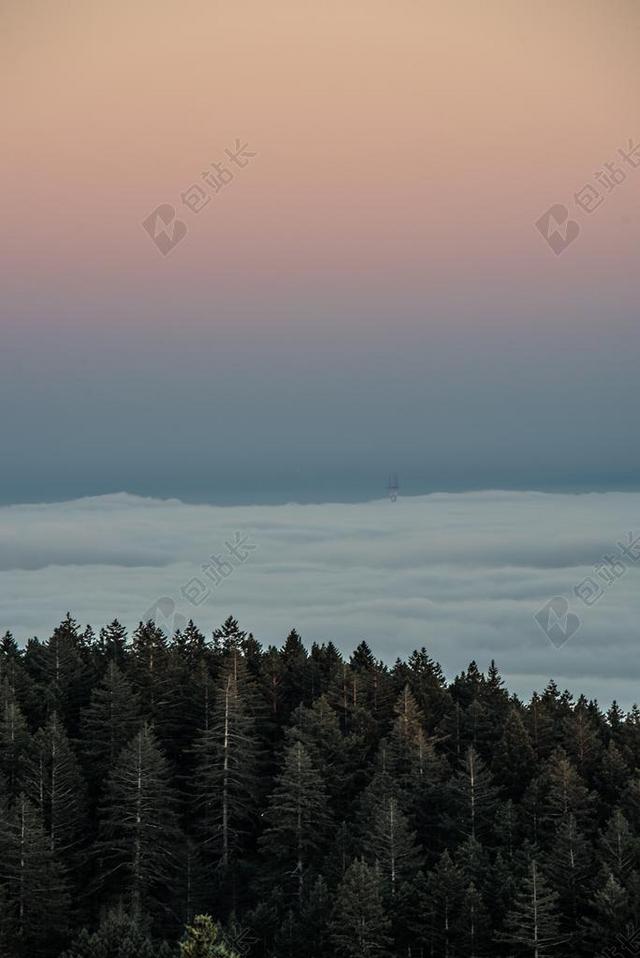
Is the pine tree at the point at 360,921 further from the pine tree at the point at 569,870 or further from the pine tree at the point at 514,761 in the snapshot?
the pine tree at the point at 514,761

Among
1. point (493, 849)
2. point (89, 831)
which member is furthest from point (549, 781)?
point (89, 831)

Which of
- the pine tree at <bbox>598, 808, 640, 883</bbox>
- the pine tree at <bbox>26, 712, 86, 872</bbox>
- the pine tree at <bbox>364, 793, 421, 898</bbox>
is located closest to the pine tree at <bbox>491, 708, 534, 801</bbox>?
the pine tree at <bbox>364, 793, 421, 898</bbox>

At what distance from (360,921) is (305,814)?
1565cm

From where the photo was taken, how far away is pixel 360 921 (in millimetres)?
70125

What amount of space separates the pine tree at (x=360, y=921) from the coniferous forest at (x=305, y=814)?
10 centimetres

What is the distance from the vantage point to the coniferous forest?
234 feet

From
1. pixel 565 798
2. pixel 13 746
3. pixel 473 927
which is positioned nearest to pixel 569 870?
pixel 473 927

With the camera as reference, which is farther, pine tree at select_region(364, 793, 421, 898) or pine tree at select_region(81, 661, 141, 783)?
pine tree at select_region(81, 661, 141, 783)

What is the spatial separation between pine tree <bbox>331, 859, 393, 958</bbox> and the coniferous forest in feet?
0.32

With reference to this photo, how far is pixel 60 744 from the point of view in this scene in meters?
86.9

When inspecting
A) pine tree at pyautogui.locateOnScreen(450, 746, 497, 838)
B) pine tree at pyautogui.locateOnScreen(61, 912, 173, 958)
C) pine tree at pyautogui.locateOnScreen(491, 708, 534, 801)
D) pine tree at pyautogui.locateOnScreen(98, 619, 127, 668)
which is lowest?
pine tree at pyautogui.locateOnScreen(61, 912, 173, 958)

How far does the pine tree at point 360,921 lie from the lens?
7000 cm

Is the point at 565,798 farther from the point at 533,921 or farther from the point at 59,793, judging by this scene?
the point at 59,793

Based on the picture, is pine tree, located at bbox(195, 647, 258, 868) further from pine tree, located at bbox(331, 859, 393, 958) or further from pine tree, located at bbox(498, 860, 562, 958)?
pine tree, located at bbox(498, 860, 562, 958)
